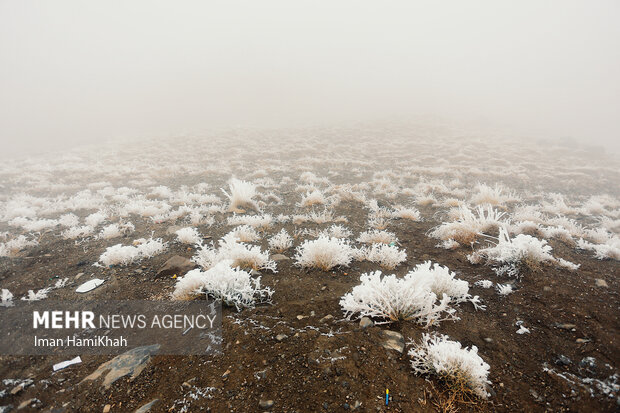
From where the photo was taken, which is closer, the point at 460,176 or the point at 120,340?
the point at 120,340

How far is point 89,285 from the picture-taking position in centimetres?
430

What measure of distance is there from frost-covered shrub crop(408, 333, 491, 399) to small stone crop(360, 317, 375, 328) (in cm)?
54

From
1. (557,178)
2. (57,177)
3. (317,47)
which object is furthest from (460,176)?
(317,47)

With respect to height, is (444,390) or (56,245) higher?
(444,390)

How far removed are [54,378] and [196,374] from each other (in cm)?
156

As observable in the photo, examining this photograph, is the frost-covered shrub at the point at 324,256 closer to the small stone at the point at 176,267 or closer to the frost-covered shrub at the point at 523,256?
the small stone at the point at 176,267

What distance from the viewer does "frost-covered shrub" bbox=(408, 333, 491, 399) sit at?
7.24 feet

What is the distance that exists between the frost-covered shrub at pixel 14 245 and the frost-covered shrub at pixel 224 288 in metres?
5.12

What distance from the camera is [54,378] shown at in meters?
2.69

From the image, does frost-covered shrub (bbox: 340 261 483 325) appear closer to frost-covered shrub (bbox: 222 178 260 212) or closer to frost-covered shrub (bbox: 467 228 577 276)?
frost-covered shrub (bbox: 467 228 577 276)

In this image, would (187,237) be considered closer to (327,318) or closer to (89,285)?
(89,285)

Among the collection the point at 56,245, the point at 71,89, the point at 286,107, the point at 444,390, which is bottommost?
the point at 56,245

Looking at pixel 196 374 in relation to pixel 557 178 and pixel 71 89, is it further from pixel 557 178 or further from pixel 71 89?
pixel 71 89

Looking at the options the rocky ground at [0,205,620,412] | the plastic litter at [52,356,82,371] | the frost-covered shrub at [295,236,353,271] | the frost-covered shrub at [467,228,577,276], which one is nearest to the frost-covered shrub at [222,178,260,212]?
the frost-covered shrub at [295,236,353,271]
